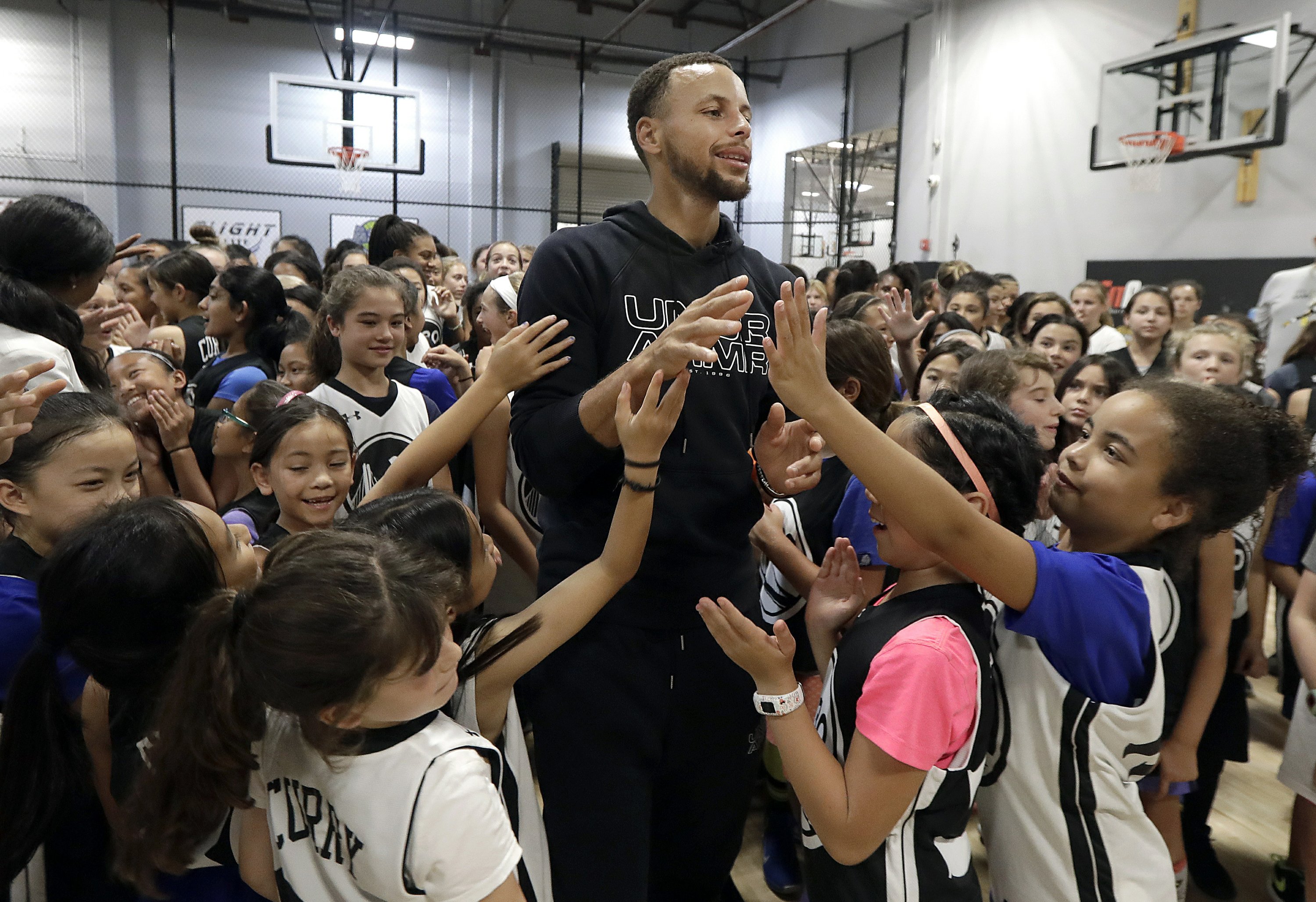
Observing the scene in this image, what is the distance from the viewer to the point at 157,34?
1120 cm

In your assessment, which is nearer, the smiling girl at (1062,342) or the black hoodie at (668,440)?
the black hoodie at (668,440)

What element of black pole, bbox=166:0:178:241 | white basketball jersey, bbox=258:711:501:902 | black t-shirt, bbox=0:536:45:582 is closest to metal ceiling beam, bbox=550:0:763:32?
black pole, bbox=166:0:178:241

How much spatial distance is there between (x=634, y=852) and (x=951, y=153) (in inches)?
413

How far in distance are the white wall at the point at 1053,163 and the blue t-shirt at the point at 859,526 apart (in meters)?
6.76

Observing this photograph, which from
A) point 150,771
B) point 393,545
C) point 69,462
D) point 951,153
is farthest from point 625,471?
point 951,153

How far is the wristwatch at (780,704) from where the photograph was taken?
126 centimetres

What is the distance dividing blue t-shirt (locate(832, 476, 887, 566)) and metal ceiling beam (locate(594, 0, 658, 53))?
11425mm

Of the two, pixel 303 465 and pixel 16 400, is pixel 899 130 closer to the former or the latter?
pixel 303 465

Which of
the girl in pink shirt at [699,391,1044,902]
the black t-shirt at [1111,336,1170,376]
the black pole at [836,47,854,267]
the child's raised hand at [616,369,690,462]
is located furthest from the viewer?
the black pole at [836,47,854,267]

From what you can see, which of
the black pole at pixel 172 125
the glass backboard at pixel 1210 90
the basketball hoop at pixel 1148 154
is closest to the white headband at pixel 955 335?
the glass backboard at pixel 1210 90

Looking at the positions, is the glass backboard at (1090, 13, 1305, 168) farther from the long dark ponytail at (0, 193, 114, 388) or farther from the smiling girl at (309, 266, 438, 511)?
the long dark ponytail at (0, 193, 114, 388)

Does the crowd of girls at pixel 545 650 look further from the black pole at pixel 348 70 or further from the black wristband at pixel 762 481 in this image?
the black pole at pixel 348 70

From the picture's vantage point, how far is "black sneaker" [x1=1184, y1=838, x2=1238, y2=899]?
234 cm

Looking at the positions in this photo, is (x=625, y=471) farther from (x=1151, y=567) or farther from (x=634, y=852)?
(x=1151, y=567)
